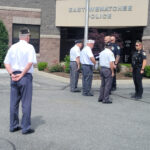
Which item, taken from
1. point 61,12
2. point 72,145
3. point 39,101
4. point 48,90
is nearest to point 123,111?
point 39,101

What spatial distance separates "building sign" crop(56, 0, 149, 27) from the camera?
18656 mm

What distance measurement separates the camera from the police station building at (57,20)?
19.6 metres

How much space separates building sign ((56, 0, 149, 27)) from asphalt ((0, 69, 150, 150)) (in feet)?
31.6

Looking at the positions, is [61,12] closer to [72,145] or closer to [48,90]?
[48,90]

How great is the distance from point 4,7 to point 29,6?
1694 mm

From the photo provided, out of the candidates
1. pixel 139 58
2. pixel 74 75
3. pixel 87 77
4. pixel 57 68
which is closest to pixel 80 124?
pixel 87 77

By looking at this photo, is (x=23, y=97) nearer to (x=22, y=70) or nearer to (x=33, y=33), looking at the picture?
(x=22, y=70)

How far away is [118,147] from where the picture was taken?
506 cm

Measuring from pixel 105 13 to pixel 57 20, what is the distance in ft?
11.3

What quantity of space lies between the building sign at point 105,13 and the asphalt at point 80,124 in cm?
962

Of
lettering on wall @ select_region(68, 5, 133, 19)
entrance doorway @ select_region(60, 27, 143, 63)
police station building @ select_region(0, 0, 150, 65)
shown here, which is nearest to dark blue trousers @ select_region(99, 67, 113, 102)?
entrance doorway @ select_region(60, 27, 143, 63)

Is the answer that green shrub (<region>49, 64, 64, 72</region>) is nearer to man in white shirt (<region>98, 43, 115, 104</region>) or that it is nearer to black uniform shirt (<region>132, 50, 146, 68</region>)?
black uniform shirt (<region>132, 50, 146, 68</region>)

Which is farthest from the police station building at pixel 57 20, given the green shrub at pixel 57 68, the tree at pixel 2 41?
the green shrub at pixel 57 68

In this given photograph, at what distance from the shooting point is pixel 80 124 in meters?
6.40
